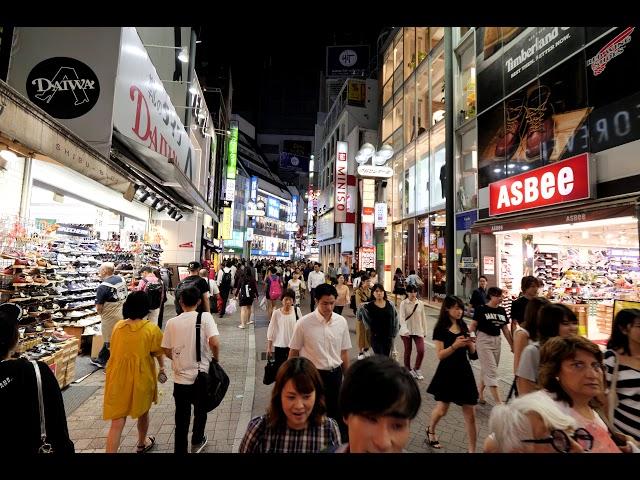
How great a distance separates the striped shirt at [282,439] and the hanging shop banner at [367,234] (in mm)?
20420

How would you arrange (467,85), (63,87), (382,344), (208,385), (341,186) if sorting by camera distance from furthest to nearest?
(341,186)
(467,85)
(63,87)
(382,344)
(208,385)

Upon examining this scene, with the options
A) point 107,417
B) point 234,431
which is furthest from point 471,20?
point 234,431

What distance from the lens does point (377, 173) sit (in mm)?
20000

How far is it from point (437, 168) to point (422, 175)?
161cm

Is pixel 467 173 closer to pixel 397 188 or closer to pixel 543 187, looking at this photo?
pixel 543 187

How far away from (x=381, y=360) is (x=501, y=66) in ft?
49.7

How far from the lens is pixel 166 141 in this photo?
10328 mm

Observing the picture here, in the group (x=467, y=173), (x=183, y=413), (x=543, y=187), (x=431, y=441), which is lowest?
(x=431, y=441)

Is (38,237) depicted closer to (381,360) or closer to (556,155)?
(381,360)

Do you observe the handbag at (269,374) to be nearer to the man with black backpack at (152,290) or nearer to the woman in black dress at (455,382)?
the woman in black dress at (455,382)

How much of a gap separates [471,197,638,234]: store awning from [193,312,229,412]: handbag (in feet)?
30.0

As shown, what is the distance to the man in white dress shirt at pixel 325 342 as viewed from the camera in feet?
12.2

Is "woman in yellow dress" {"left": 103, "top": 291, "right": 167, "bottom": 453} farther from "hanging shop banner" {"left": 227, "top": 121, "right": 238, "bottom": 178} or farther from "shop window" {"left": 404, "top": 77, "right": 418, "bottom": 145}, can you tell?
"hanging shop banner" {"left": 227, "top": 121, "right": 238, "bottom": 178}

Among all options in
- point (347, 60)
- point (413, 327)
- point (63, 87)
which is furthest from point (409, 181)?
point (347, 60)
